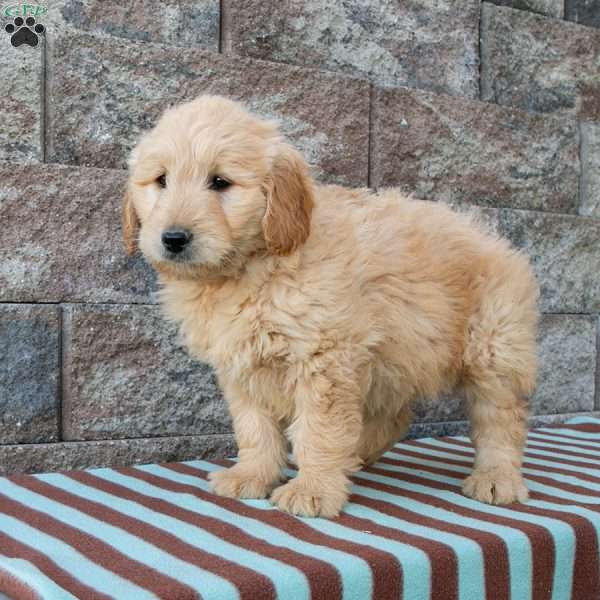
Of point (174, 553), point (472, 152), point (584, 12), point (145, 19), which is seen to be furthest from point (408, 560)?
point (584, 12)

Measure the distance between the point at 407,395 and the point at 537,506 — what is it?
646 mm

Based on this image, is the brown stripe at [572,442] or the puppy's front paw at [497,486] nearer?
the puppy's front paw at [497,486]

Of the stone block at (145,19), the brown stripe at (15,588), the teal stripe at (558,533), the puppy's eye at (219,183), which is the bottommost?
the teal stripe at (558,533)

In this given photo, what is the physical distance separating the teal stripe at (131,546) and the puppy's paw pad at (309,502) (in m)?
0.55

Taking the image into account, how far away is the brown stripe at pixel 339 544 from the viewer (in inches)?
98.0

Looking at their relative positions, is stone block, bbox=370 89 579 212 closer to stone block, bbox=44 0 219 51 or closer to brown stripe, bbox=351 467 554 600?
stone block, bbox=44 0 219 51

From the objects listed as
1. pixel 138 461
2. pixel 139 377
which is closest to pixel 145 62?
pixel 139 377

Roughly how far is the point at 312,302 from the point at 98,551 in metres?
1.07

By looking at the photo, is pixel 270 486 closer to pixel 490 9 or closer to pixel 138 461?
pixel 138 461

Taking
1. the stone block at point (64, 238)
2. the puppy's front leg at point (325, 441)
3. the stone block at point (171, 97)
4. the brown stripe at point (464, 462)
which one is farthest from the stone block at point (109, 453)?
the stone block at point (171, 97)

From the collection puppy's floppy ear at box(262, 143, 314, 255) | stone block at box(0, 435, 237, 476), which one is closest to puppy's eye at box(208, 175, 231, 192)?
puppy's floppy ear at box(262, 143, 314, 255)

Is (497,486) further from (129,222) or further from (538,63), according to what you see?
(538,63)

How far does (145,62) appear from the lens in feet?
13.1

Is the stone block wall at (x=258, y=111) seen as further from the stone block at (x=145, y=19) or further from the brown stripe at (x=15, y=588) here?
the brown stripe at (x=15, y=588)
